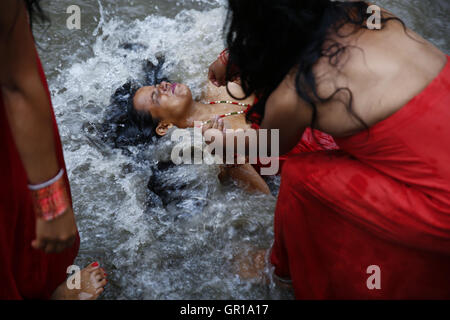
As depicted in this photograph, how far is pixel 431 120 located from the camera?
1.39 meters

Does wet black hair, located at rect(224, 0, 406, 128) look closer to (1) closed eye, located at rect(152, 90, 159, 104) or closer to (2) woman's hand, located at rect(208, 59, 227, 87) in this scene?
(2) woman's hand, located at rect(208, 59, 227, 87)

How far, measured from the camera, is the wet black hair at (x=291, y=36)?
140 cm

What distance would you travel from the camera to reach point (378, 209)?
150 centimetres

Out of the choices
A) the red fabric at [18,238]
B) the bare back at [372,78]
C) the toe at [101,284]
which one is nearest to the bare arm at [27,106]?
the red fabric at [18,238]

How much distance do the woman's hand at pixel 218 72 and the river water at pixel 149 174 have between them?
61 centimetres

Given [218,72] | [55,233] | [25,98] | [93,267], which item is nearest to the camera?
[25,98]

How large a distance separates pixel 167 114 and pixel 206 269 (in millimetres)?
1102

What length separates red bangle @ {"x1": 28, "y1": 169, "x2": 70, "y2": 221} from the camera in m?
1.27

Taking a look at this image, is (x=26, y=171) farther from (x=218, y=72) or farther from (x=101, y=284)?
(x=218, y=72)

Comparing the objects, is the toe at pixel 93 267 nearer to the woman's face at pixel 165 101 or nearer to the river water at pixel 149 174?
the river water at pixel 149 174

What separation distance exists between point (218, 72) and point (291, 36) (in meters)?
1.16

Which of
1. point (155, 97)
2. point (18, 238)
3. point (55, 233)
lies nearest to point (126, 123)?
point (155, 97)
